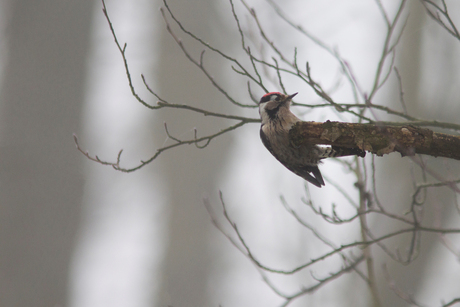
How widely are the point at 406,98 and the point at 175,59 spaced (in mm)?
3707

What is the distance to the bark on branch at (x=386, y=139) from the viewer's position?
1.80 metres

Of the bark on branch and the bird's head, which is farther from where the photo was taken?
the bird's head

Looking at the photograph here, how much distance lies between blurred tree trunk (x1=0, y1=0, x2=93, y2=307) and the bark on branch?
3.66 m

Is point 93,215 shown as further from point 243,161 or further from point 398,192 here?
point 398,192

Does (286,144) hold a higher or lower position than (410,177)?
lower

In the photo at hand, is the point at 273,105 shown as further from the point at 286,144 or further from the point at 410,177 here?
the point at 410,177

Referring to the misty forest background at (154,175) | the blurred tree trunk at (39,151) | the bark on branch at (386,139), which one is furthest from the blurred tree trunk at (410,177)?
the blurred tree trunk at (39,151)

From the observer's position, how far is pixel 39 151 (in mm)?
4527

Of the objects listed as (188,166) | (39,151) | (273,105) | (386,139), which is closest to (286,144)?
(273,105)

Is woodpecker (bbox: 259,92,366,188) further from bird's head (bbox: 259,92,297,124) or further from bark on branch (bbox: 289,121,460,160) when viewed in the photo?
bark on branch (bbox: 289,121,460,160)

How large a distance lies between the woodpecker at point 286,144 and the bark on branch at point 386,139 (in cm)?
17

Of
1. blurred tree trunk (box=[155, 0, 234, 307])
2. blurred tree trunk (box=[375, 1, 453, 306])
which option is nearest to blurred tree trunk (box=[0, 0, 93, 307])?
blurred tree trunk (box=[155, 0, 234, 307])

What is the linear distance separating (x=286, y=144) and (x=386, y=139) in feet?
1.87

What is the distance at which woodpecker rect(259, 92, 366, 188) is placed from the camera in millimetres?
2230
